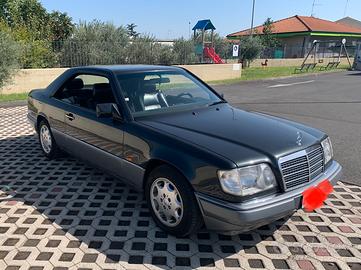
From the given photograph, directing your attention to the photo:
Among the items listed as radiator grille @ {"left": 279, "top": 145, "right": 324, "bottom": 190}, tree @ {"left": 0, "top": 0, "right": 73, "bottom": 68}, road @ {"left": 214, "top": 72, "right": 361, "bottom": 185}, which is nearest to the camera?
radiator grille @ {"left": 279, "top": 145, "right": 324, "bottom": 190}

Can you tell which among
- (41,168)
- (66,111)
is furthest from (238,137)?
(41,168)

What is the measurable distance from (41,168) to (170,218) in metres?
2.62

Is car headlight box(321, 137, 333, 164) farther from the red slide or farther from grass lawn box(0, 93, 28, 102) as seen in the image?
the red slide

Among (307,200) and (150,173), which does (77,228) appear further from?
(307,200)

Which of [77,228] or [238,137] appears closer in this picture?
[238,137]

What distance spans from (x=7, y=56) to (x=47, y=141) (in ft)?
23.2

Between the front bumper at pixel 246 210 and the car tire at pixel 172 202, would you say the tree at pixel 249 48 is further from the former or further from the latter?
the front bumper at pixel 246 210

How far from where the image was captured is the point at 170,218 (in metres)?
3.18

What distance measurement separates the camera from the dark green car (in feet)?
8.77

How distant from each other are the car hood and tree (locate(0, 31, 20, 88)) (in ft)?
30.1

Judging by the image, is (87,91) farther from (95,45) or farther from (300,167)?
(95,45)

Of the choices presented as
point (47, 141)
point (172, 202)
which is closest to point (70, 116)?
point (47, 141)

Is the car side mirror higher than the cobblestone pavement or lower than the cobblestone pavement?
higher

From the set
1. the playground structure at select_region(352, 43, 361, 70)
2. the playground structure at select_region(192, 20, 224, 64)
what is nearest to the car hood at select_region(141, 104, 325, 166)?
the playground structure at select_region(192, 20, 224, 64)
